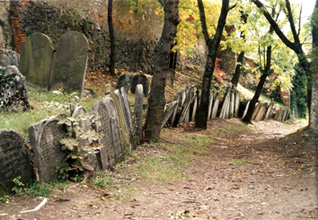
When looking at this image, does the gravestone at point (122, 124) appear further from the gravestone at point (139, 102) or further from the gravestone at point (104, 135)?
the gravestone at point (139, 102)

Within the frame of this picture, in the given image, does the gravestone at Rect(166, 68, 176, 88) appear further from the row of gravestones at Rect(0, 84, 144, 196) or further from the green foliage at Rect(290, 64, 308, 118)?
the green foliage at Rect(290, 64, 308, 118)

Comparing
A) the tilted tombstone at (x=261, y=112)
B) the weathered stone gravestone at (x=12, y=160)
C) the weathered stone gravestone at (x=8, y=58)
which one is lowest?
the tilted tombstone at (x=261, y=112)

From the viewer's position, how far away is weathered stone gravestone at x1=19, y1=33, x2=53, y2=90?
10.9m

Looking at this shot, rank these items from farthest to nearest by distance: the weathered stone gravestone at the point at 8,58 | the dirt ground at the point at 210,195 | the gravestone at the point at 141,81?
1. the gravestone at the point at 141,81
2. the weathered stone gravestone at the point at 8,58
3. the dirt ground at the point at 210,195

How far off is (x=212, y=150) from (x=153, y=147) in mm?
2210

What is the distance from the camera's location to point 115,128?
7121 mm

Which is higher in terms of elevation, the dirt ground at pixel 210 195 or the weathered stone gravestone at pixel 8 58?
the weathered stone gravestone at pixel 8 58

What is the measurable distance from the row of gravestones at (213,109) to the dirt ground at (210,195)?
351 centimetres

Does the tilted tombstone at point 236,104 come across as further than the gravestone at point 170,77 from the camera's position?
No

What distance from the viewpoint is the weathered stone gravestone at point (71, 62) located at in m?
10.6

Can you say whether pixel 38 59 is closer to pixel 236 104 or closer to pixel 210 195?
pixel 210 195

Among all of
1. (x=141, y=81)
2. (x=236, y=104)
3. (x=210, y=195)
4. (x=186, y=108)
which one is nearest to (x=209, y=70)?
(x=186, y=108)

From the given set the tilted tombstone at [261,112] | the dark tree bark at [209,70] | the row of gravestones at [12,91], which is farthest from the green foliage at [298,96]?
the row of gravestones at [12,91]

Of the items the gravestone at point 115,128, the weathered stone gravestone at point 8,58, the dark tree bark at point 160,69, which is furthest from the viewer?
the weathered stone gravestone at point 8,58
